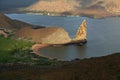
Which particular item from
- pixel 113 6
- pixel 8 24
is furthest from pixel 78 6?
pixel 8 24

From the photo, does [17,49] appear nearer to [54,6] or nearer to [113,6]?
[113,6]

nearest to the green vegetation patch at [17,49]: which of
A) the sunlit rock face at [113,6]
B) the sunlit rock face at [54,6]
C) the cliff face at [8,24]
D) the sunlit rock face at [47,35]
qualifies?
the sunlit rock face at [47,35]

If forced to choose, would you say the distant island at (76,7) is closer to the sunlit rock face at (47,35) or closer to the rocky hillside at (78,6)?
the rocky hillside at (78,6)

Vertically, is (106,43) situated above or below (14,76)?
below

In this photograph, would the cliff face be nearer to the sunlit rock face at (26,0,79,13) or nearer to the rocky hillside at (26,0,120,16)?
the rocky hillside at (26,0,120,16)

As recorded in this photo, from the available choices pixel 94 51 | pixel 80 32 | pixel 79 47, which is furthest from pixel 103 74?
pixel 80 32

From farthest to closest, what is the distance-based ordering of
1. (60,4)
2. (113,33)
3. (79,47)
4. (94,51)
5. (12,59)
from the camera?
(60,4) < (113,33) < (79,47) < (94,51) < (12,59)

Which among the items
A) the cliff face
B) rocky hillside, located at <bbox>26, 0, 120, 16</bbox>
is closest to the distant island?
rocky hillside, located at <bbox>26, 0, 120, 16</bbox>

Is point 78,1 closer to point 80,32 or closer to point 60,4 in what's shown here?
point 60,4
